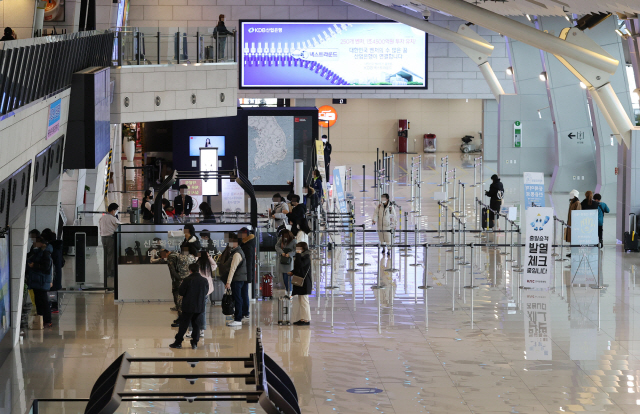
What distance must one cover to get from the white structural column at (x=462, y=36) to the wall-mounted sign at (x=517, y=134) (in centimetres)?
132

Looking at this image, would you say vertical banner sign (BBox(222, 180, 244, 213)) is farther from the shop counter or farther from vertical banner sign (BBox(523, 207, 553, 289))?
vertical banner sign (BBox(523, 207, 553, 289))

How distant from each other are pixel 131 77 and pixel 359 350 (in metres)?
11.4

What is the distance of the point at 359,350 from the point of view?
11.2 meters

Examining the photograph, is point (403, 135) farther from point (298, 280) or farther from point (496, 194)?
point (298, 280)

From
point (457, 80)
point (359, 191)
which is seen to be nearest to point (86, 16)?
point (359, 191)

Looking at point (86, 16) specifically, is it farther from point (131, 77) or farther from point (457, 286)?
point (457, 286)

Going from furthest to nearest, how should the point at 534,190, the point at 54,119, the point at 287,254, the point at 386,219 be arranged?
the point at 534,190, the point at 386,219, the point at 287,254, the point at 54,119

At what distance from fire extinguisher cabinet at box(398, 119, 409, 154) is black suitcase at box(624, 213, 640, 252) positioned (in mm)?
25627

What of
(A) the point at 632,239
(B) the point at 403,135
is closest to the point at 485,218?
(A) the point at 632,239

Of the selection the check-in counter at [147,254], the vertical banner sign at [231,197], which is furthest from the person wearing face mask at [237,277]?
the vertical banner sign at [231,197]

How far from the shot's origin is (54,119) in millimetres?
13086

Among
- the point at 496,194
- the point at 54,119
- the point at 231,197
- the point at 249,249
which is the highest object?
the point at 54,119

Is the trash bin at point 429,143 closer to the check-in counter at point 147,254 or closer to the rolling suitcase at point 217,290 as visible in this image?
the check-in counter at point 147,254

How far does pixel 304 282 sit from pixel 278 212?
613 centimetres
